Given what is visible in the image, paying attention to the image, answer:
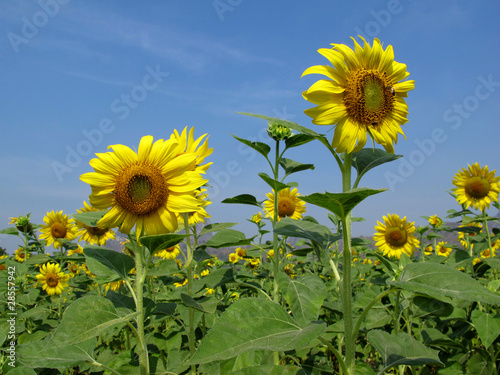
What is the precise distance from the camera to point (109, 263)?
2.05 m

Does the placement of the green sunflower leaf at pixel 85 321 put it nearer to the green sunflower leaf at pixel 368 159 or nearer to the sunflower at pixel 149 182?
the sunflower at pixel 149 182

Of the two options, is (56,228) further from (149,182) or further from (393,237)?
(393,237)

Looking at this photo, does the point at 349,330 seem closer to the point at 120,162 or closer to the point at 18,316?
the point at 120,162

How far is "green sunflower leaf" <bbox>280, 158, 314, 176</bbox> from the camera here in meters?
3.14

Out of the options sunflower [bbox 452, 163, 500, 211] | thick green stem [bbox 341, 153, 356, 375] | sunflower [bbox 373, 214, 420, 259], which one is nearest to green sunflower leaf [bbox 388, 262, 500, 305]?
thick green stem [bbox 341, 153, 356, 375]

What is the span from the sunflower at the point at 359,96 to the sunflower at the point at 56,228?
5.45 metres

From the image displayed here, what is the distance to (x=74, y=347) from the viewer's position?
1877mm

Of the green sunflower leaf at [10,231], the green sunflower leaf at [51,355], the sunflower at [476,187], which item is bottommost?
the green sunflower leaf at [51,355]

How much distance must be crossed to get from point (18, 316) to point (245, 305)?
135 inches

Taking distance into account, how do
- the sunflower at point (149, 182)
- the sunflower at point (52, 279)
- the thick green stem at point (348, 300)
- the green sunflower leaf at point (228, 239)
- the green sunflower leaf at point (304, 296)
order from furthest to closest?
the sunflower at point (52, 279)
the green sunflower leaf at point (228, 239)
the sunflower at point (149, 182)
the green sunflower leaf at point (304, 296)
the thick green stem at point (348, 300)

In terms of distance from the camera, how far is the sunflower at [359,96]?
1693 millimetres

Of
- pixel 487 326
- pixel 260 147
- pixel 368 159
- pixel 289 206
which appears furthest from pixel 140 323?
pixel 289 206

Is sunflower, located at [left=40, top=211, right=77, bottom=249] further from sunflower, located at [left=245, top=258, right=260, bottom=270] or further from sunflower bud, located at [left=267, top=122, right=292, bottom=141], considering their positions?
sunflower bud, located at [left=267, top=122, right=292, bottom=141]

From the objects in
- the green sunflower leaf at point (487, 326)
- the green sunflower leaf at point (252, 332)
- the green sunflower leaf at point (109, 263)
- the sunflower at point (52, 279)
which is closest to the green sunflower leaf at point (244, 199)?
the green sunflower leaf at point (109, 263)
